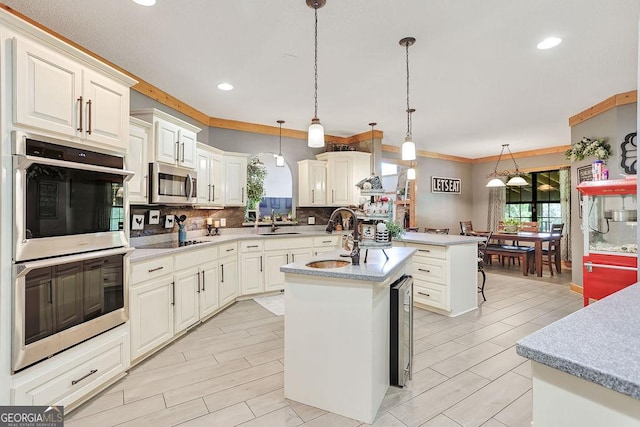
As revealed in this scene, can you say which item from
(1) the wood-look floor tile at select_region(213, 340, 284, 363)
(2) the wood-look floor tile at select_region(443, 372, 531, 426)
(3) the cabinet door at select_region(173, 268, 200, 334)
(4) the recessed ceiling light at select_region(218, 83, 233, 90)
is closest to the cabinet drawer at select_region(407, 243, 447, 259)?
(2) the wood-look floor tile at select_region(443, 372, 531, 426)

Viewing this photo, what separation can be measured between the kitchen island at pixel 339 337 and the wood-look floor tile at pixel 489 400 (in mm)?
497

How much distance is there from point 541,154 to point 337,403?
27.4 ft

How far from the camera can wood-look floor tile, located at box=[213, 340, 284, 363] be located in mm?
2807

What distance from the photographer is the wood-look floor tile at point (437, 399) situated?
200 cm

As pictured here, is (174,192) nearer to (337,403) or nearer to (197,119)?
(197,119)

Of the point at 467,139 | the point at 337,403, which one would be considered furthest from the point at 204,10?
the point at 467,139

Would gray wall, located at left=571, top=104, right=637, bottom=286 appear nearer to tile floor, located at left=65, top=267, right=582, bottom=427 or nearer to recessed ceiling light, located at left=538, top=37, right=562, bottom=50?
tile floor, located at left=65, top=267, right=582, bottom=427

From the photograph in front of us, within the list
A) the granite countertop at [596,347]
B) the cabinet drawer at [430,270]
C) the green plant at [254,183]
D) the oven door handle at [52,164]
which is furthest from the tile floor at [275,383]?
the green plant at [254,183]

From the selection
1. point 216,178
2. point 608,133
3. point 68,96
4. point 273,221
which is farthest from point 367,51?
point 608,133

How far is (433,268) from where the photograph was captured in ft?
13.0

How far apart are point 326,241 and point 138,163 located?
2.93m

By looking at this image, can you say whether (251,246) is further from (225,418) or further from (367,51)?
(367,51)

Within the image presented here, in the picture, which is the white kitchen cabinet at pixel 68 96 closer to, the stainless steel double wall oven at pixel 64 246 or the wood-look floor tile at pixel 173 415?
the stainless steel double wall oven at pixel 64 246

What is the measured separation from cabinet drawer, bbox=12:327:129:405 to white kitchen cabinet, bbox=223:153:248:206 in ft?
8.38
